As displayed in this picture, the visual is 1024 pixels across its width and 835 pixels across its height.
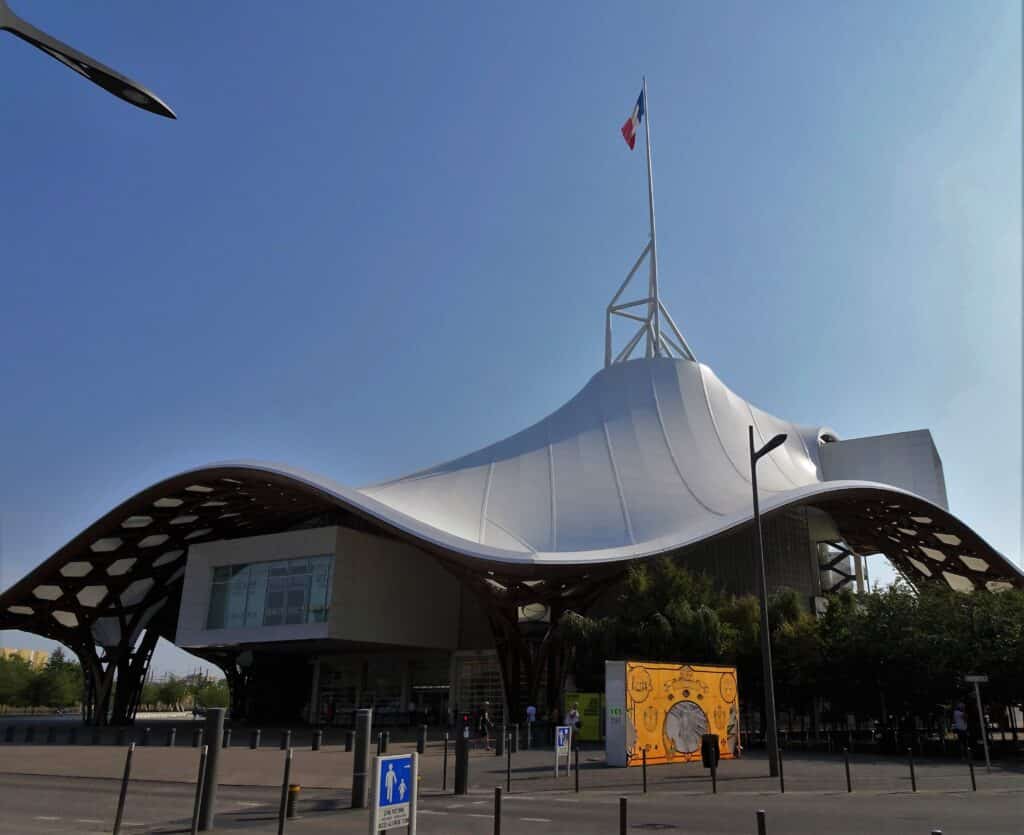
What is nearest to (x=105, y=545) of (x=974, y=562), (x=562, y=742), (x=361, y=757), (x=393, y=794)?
(x=562, y=742)

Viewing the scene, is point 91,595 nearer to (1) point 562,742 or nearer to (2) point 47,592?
(2) point 47,592

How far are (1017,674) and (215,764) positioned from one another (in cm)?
2307

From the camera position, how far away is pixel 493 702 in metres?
44.0

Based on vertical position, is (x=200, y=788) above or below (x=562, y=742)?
below

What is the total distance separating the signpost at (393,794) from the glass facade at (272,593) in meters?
31.5

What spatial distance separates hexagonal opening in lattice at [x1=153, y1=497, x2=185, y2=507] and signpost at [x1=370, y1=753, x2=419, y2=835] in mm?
36424

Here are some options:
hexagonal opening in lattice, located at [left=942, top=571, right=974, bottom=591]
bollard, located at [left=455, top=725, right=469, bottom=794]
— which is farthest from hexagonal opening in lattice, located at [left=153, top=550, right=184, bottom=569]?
hexagonal opening in lattice, located at [left=942, top=571, right=974, bottom=591]

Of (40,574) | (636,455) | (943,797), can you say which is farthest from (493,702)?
(943,797)

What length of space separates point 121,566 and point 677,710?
37.5m

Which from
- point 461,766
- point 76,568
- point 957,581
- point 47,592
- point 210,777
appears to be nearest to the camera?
point 210,777

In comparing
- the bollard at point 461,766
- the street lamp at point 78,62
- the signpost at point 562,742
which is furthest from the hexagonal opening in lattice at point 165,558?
the street lamp at point 78,62

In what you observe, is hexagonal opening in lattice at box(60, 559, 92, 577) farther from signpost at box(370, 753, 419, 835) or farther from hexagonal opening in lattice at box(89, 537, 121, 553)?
signpost at box(370, 753, 419, 835)

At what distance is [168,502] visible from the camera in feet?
137

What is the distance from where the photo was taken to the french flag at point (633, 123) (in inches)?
2063
